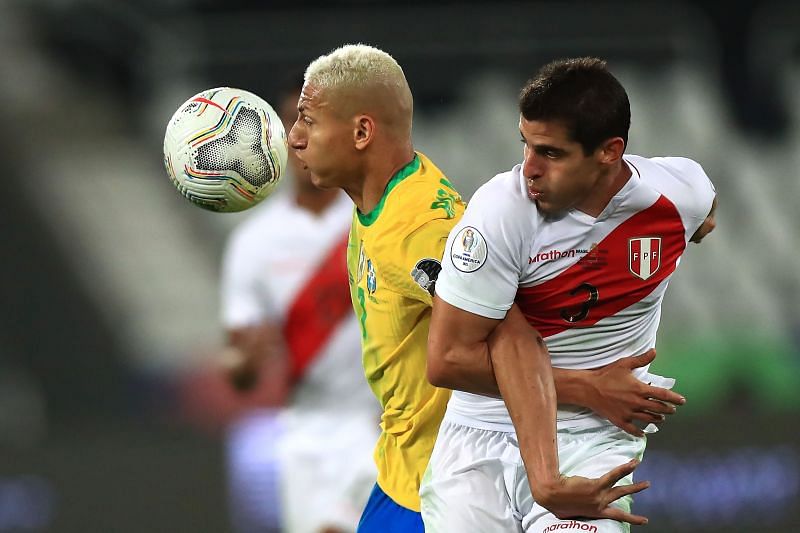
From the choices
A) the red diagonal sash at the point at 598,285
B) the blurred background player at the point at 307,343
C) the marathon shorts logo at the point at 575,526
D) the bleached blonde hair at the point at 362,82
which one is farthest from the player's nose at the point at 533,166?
the blurred background player at the point at 307,343

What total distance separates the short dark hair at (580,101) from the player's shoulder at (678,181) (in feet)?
0.77

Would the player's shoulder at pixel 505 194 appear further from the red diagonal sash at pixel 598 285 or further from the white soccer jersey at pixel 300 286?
the white soccer jersey at pixel 300 286

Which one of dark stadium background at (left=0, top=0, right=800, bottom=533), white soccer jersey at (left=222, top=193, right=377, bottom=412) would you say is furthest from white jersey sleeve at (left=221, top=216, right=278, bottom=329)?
dark stadium background at (left=0, top=0, right=800, bottom=533)

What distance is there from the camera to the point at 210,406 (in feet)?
33.6

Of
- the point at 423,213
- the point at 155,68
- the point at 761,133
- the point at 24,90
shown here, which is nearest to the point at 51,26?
the point at 24,90

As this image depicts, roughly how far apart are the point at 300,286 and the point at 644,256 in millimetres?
2525

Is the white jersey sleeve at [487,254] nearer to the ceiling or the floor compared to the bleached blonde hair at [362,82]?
nearer to the floor

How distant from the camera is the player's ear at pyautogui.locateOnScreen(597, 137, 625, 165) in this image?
3.41 m

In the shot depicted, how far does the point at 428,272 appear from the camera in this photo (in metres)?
3.60

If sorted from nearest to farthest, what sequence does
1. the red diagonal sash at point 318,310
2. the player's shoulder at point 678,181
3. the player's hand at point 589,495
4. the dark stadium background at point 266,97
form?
the player's hand at point 589,495 → the player's shoulder at point 678,181 → the red diagonal sash at point 318,310 → the dark stadium background at point 266,97

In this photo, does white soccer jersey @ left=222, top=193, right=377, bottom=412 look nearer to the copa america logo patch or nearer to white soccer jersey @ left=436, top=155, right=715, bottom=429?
white soccer jersey @ left=436, top=155, right=715, bottom=429

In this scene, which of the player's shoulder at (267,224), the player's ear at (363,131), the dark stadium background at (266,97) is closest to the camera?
the player's ear at (363,131)

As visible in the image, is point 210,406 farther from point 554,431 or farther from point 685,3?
point 554,431

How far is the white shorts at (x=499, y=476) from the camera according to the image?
3514 mm
